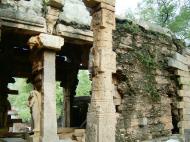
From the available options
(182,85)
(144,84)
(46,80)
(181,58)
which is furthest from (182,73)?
(46,80)

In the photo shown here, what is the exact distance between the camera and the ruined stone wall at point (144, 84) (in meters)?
9.39

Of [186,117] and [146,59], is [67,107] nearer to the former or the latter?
[146,59]

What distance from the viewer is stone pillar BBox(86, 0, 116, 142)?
6.11 metres

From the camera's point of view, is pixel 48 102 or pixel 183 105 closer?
pixel 48 102

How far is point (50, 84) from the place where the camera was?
8398 millimetres

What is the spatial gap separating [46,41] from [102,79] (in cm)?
248

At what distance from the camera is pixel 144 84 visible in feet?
33.2

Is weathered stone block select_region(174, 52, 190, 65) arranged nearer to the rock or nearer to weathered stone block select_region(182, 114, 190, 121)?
weathered stone block select_region(182, 114, 190, 121)

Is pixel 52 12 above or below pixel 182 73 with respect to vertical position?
above

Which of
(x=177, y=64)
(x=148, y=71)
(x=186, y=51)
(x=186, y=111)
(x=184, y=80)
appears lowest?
(x=186, y=111)

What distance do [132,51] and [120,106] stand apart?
1830 millimetres

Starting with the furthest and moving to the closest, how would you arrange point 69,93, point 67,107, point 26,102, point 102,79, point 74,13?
point 26,102 < point 67,107 < point 69,93 < point 74,13 < point 102,79

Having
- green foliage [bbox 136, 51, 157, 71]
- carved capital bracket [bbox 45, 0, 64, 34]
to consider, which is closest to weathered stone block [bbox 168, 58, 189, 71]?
green foliage [bbox 136, 51, 157, 71]

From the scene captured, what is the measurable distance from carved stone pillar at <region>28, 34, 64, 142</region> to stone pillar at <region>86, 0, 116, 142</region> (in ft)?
6.35
